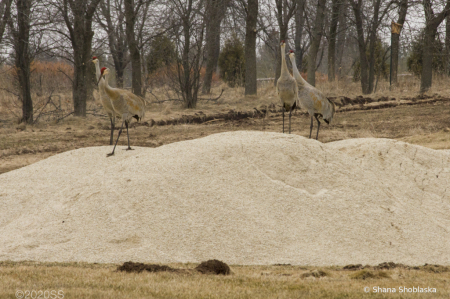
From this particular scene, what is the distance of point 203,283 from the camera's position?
3365 millimetres

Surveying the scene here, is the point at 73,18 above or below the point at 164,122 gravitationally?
above

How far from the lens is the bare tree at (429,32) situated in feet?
51.8

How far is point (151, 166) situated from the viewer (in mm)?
5668

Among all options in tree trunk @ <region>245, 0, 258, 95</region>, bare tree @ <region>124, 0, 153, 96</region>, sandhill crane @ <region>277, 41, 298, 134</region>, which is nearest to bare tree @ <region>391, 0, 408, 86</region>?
tree trunk @ <region>245, 0, 258, 95</region>

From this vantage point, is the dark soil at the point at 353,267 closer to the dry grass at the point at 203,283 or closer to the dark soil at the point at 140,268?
the dry grass at the point at 203,283

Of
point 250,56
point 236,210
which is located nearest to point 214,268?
point 236,210

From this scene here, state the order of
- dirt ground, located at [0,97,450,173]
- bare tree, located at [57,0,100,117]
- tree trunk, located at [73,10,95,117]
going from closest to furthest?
1. dirt ground, located at [0,97,450,173]
2. bare tree, located at [57,0,100,117]
3. tree trunk, located at [73,10,95,117]

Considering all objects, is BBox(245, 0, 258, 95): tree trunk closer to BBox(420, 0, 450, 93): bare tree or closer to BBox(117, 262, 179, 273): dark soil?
BBox(420, 0, 450, 93): bare tree

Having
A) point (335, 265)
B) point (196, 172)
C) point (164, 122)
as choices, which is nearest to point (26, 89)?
point (164, 122)

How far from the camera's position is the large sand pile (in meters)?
4.39

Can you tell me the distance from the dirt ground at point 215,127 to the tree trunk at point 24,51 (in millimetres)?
562

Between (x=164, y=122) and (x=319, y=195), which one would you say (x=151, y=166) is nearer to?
(x=319, y=195)

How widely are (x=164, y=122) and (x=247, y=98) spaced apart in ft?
15.5

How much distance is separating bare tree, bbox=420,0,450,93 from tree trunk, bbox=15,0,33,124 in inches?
500
